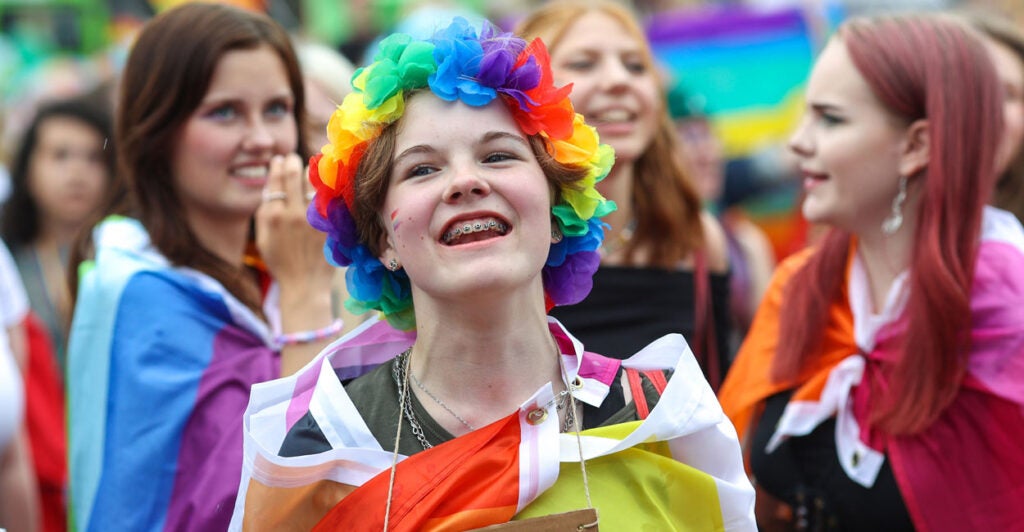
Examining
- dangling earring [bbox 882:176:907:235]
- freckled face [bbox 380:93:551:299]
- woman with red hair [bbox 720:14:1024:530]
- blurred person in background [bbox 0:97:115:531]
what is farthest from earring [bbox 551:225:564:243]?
blurred person in background [bbox 0:97:115:531]

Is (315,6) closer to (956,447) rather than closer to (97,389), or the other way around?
(97,389)

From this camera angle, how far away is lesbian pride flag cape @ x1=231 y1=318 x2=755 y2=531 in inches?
89.1

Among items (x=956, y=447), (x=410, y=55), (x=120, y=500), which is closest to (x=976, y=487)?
(x=956, y=447)

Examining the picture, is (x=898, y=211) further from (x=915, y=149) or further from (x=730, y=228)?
(x=730, y=228)

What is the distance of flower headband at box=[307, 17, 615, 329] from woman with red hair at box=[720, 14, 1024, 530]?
3.83 feet

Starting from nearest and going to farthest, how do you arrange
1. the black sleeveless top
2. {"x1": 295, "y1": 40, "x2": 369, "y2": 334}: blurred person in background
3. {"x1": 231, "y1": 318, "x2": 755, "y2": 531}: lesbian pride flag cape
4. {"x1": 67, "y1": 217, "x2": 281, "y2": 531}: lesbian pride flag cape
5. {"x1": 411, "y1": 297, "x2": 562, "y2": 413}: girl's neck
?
{"x1": 231, "y1": 318, "x2": 755, "y2": 531}: lesbian pride flag cape
{"x1": 411, "y1": 297, "x2": 562, "y2": 413}: girl's neck
{"x1": 67, "y1": 217, "x2": 281, "y2": 531}: lesbian pride flag cape
the black sleeveless top
{"x1": 295, "y1": 40, "x2": 369, "y2": 334}: blurred person in background

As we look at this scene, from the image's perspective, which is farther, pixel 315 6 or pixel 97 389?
pixel 315 6

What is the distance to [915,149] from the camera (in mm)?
3475

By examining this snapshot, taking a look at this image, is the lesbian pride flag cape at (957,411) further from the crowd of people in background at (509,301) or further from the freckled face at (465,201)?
the freckled face at (465,201)

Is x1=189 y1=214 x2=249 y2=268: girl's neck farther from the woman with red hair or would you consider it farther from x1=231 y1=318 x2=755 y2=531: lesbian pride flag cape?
the woman with red hair

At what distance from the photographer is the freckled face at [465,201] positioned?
2.27 metres

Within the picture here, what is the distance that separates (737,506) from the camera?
2.42 meters

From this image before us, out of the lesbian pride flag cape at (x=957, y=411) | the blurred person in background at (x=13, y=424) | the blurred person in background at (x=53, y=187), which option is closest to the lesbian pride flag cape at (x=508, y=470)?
the lesbian pride flag cape at (x=957, y=411)

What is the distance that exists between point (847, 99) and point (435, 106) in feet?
5.27
